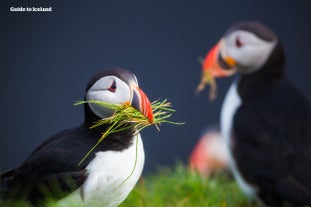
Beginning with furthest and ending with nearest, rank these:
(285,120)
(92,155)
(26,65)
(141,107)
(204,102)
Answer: (204,102) → (26,65) → (285,120) → (92,155) → (141,107)

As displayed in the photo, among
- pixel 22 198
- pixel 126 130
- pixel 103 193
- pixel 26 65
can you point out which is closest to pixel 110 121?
pixel 126 130

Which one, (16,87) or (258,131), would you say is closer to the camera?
(258,131)

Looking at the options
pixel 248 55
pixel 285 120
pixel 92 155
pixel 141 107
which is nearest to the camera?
pixel 141 107

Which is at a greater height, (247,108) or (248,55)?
(248,55)

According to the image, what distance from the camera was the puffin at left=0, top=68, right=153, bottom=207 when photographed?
9.33ft

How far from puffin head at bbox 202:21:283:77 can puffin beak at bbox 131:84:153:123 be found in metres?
1.36

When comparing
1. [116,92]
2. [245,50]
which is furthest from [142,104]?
[245,50]

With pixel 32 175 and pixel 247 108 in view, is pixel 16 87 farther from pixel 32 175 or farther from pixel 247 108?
pixel 32 175

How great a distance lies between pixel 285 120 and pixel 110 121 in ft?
4.00

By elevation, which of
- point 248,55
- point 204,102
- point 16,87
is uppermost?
point 248,55

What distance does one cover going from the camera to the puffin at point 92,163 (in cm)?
284

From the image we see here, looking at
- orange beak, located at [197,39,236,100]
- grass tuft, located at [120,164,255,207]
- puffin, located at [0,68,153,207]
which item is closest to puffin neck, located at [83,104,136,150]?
puffin, located at [0,68,153,207]

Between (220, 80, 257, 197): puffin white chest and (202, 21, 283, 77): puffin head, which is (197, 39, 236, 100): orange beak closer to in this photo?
(202, 21, 283, 77): puffin head

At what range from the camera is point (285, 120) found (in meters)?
3.73
